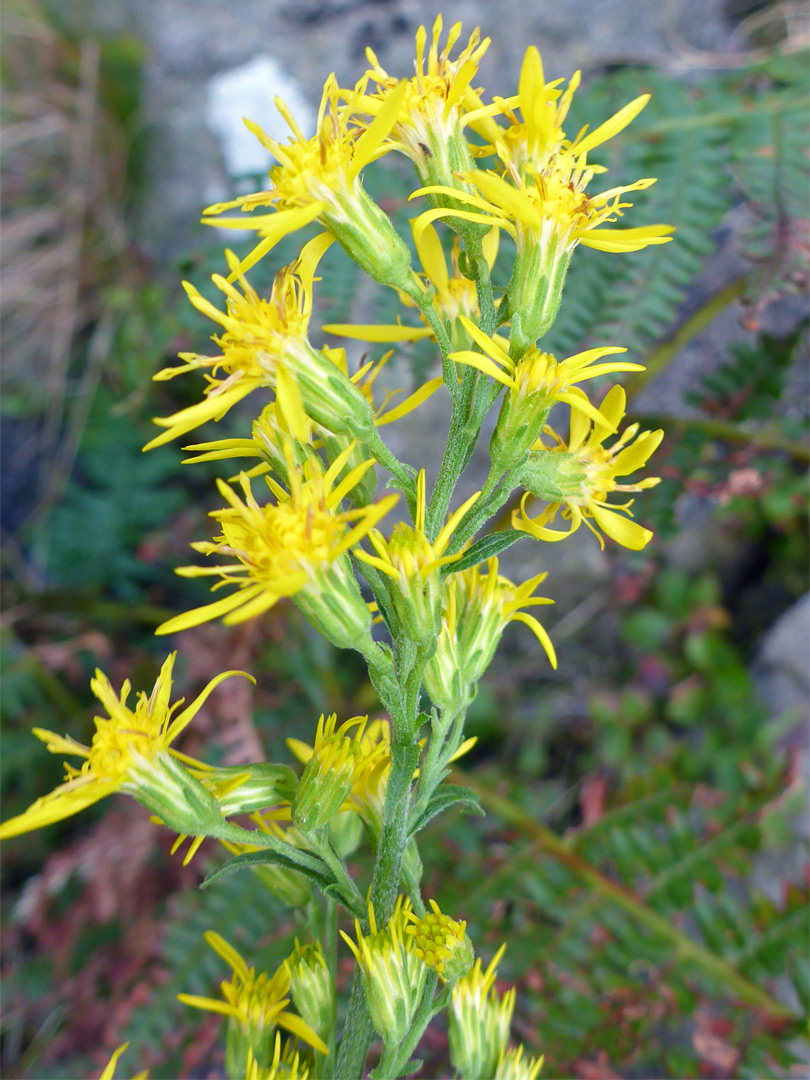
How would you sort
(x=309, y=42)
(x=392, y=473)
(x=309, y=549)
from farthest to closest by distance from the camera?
(x=309, y=42)
(x=392, y=473)
(x=309, y=549)

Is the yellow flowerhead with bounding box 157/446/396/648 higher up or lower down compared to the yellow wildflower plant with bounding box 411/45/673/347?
lower down

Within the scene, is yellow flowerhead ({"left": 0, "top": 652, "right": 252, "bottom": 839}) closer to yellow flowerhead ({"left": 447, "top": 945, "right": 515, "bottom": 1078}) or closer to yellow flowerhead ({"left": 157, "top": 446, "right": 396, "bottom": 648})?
yellow flowerhead ({"left": 157, "top": 446, "right": 396, "bottom": 648})

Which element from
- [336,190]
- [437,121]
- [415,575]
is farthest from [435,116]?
[415,575]

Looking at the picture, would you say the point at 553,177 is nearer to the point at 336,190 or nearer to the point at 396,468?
the point at 336,190

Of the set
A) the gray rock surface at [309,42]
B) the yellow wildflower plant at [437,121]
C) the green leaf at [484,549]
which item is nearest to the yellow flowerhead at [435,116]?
the yellow wildflower plant at [437,121]

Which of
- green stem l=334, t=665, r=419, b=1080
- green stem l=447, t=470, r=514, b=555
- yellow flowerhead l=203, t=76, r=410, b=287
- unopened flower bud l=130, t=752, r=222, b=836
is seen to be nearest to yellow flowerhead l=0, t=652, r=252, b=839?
unopened flower bud l=130, t=752, r=222, b=836
